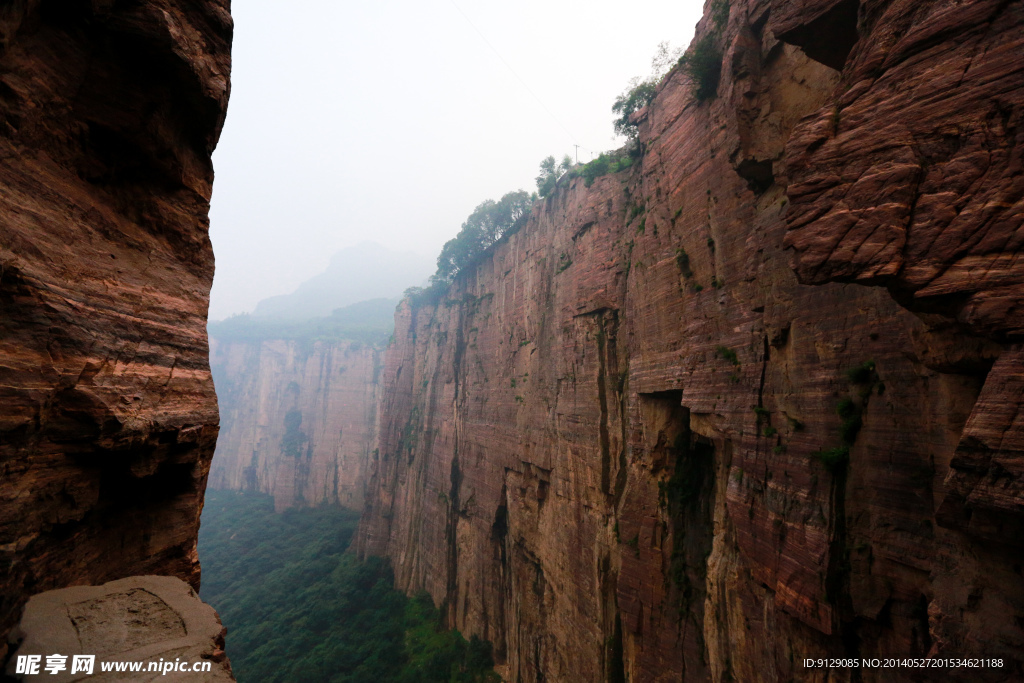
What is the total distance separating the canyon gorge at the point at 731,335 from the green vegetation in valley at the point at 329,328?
59412 millimetres

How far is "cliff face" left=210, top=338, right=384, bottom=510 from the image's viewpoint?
184 ft

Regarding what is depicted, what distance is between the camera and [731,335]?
1110 centimetres

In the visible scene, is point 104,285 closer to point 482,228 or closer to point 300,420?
point 482,228

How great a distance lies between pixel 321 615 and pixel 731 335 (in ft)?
121

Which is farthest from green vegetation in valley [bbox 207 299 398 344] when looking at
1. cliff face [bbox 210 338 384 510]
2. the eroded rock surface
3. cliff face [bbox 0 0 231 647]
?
the eroded rock surface

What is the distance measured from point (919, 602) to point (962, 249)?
5.95 meters

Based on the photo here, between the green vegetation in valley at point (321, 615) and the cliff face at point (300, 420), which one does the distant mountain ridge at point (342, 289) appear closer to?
the cliff face at point (300, 420)

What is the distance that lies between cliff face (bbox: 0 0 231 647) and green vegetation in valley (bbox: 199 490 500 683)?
23.9 m

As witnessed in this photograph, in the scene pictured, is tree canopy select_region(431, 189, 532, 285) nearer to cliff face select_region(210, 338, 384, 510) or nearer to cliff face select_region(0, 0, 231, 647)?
cliff face select_region(0, 0, 231, 647)

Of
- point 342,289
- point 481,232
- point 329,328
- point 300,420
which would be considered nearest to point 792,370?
point 481,232

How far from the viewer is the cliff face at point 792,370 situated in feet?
18.2

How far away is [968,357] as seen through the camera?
592 cm

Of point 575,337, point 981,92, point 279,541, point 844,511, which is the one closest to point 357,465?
point 279,541

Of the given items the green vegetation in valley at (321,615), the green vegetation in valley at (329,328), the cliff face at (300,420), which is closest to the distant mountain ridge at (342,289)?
the green vegetation in valley at (329,328)
